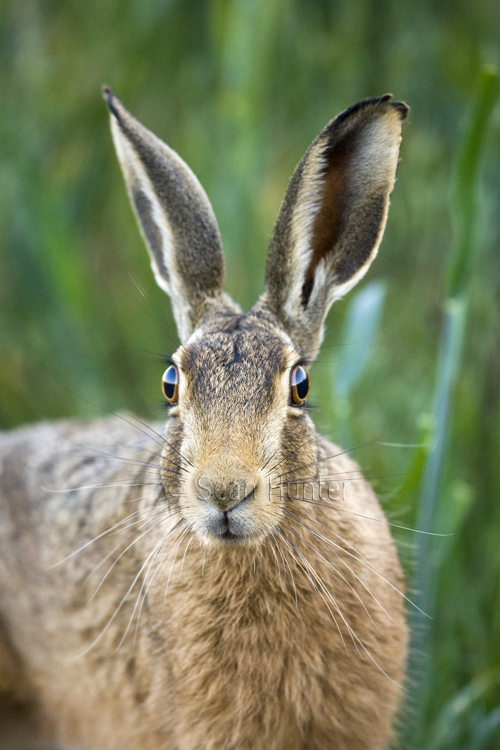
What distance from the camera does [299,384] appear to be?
106 inches

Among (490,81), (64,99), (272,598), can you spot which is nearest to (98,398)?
(64,99)

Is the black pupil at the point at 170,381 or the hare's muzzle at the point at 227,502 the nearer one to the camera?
the hare's muzzle at the point at 227,502

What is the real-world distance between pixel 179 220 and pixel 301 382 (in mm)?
766

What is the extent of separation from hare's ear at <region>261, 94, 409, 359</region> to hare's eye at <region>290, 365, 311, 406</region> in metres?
0.29

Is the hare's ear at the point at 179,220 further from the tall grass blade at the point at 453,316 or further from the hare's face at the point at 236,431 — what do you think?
the tall grass blade at the point at 453,316

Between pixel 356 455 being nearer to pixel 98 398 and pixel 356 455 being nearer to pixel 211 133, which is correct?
pixel 98 398

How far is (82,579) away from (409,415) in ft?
6.39

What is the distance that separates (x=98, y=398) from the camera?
521cm

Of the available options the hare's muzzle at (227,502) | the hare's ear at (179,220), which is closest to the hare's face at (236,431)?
the hare's muzzle at (227,502)

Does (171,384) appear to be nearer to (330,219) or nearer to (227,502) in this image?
(227,502)

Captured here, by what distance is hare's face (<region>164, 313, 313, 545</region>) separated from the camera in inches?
93.8

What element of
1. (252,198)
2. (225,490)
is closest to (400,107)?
(225,490)

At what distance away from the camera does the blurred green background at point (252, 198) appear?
4.32 m

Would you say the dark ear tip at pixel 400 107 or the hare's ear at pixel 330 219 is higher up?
the dark ear tip at pixel 400 107
